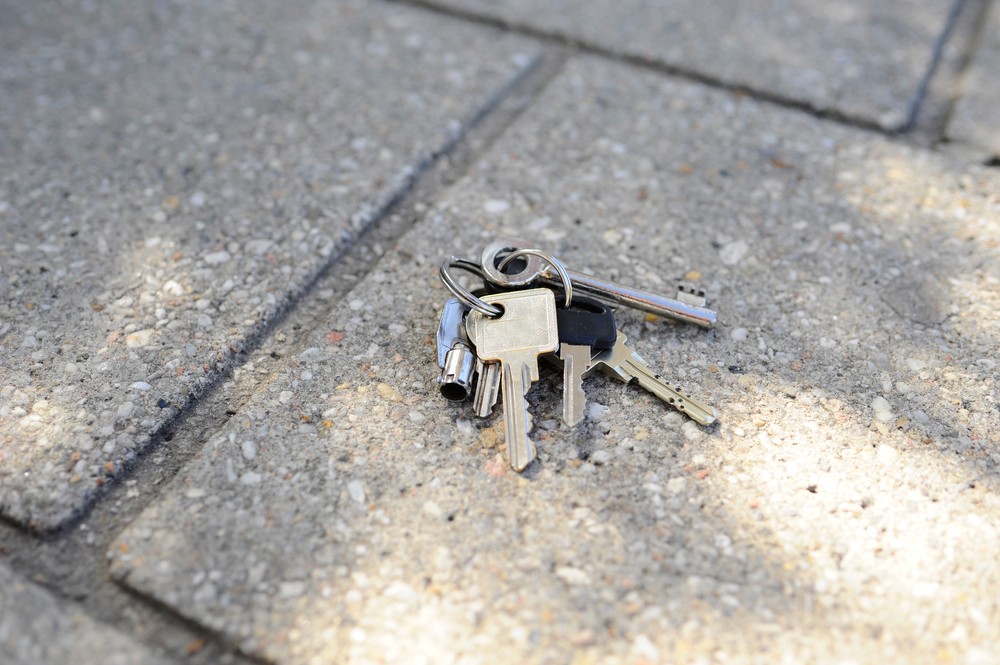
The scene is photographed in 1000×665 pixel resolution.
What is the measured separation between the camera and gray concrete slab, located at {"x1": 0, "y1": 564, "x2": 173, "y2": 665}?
1297 mm

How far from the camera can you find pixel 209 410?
65.6 inches

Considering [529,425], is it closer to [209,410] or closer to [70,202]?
[209,410]

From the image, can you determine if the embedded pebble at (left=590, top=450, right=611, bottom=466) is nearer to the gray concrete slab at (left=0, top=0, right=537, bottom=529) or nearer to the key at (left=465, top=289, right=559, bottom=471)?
the key at (left=465, top=289, right=559, bottom=471)

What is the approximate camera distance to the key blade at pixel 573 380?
5.23ft

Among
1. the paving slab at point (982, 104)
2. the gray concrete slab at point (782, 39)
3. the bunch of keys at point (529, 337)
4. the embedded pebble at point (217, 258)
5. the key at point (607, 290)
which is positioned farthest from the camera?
the gray concrete slab at point (782, 39)

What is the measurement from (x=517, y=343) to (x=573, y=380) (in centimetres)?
13

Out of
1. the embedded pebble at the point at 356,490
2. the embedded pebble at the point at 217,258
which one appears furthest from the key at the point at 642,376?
the embedded pebble at the point at 217,258

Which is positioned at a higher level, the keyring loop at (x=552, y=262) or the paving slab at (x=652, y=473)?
the keyring loop at (x=552, y=262)

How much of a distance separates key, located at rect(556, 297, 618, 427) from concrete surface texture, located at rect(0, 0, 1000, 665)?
5 cm

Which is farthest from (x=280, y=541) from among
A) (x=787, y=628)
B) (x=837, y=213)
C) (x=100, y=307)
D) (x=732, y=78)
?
(x=732, y=78)

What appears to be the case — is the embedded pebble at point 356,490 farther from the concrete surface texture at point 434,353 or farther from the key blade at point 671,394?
the key blade at point 671,394

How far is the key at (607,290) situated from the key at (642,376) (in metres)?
0.10

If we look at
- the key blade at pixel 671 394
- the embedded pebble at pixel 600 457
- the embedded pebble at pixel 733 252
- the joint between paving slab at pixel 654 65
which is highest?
the joint between paving slab at pixel 654 65

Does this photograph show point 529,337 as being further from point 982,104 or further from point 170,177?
point 982,104
